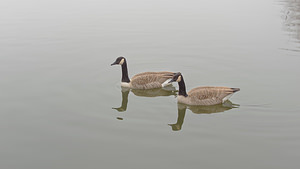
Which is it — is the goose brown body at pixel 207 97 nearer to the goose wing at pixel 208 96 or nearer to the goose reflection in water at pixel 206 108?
the goose wing at pixel 208 96

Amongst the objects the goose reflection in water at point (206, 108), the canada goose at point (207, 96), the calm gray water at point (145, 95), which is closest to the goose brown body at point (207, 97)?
the canada goose at point (207, 96)

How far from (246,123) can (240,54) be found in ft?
23.6

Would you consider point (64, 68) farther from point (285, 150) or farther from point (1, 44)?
point (285, 150)

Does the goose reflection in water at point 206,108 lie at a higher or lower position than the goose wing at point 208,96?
lower

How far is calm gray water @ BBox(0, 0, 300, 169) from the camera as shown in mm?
8812

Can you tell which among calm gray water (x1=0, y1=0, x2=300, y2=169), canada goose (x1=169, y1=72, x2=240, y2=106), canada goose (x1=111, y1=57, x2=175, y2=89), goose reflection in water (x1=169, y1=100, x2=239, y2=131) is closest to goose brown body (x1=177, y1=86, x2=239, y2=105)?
canada goose (x1=169, y1=72, x2=240, y2=106)

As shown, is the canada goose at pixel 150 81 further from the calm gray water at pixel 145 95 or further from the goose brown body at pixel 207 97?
the goose brown body at pixel 207 97

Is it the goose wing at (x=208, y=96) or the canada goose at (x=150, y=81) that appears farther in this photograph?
the canada goose at (x=150, y=81)

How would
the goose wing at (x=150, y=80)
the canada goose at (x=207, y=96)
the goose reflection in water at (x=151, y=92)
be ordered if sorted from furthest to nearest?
the goose wing at (x=150, y=80)
the goose reflection in water at (x=151, y=92)
the canada goose at (x=207, y=96)

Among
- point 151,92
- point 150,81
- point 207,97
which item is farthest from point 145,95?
point 207,97

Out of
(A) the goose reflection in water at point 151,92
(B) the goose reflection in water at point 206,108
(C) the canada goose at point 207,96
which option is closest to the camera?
(B) the goose reflection in water at point 206,108

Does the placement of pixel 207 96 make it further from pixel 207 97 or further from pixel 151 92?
pixel 151 92

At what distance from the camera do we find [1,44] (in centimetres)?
1842

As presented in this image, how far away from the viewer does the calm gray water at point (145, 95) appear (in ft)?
28.9
